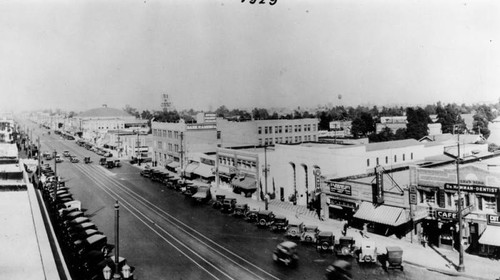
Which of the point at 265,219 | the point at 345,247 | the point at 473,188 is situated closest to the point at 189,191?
the point at 265,219

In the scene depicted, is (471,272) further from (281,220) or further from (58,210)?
(58,210)

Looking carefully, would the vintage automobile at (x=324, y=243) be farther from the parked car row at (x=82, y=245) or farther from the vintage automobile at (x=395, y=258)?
the parked car row at (x=82, y=245)

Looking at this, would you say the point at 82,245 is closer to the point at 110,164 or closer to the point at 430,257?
the point at 430,257

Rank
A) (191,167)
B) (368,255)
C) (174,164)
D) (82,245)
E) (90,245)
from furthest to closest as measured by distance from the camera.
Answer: (174,164) → (191,167) → (82,245) → (90,245) → (368,255)

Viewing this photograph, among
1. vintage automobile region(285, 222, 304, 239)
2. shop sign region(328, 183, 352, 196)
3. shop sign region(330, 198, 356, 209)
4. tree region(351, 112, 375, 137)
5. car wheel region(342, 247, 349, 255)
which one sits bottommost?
car wheel region(342, 247, 349, 255)

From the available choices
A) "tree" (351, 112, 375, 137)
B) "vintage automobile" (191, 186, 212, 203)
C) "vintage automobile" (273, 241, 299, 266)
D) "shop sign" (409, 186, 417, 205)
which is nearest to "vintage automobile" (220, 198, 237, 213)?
"vintage automobile" (191, 186, 212, 203)

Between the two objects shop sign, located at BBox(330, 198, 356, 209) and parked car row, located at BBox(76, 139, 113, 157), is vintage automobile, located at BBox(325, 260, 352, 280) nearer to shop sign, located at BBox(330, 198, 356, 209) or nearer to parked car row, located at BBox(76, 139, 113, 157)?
shop sign, located at BBox(330, 198, 356, 209)

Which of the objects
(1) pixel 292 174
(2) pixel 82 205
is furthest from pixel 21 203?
(1) pixel 292 174
